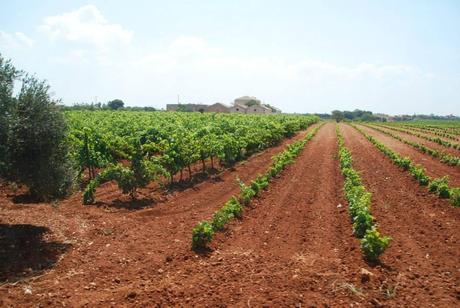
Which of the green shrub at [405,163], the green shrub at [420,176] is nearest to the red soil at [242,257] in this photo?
the green shrub at [420,176]

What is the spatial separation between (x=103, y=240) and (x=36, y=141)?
9.59 feet

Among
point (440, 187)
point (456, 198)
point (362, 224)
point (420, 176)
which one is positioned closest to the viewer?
point (362, 224)

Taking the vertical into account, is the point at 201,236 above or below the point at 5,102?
below

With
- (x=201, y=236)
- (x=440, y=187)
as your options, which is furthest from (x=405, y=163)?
(x=201, y=236)

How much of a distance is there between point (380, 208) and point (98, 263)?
9.18 m

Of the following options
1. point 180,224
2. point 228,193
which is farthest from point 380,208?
point 180,224

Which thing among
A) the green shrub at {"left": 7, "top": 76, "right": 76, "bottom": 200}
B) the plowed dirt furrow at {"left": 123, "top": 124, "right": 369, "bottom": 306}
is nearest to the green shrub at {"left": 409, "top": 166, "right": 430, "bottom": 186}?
the plowed dirt furrow at {"left": 123, "top": 124, "right": 369, "bottom": 306}

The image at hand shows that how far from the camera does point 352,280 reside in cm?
774

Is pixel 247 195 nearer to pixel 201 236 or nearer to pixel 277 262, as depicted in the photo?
pixel 201 236

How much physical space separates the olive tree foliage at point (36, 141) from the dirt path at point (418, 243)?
7981mm

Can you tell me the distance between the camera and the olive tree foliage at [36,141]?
8.70 meters

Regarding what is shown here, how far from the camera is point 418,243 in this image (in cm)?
982

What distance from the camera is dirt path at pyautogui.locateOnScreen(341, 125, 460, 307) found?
734 cm

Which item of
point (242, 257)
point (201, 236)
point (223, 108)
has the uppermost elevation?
point (223, 108)
